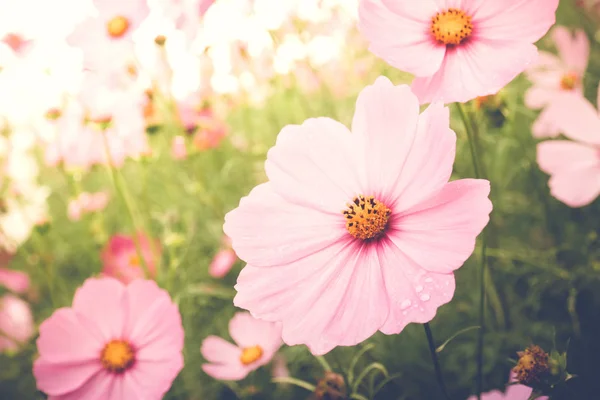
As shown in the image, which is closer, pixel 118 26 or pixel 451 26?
pixel 451 26

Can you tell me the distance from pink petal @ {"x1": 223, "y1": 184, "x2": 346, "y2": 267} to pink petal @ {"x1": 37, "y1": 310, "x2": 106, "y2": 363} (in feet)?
1.00

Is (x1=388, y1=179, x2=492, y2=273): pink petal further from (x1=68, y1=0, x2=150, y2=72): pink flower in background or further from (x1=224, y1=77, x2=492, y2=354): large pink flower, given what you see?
(x1=68, y1=0, x2=150, y2=72): pink flower in background

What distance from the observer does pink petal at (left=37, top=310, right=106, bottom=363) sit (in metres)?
0.56

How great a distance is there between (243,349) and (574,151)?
0.57 metres

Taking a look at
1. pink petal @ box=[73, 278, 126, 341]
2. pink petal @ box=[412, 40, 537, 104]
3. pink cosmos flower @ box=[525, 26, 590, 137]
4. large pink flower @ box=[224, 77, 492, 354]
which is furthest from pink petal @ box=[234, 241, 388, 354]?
pink cosmos flower @ box=[525, 26, 590, 137]

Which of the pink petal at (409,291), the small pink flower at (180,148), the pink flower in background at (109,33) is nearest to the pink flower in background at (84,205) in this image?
the small pink flower at (180,148)

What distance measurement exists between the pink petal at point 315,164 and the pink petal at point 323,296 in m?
0.05

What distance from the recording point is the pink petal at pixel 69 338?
565 millimetres

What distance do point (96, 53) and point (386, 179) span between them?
21.2 inches

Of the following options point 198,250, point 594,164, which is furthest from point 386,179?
point 198,250

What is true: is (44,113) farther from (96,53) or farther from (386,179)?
(386,179)

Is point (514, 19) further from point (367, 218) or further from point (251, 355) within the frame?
point (251, 355)

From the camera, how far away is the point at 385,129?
1.28ft

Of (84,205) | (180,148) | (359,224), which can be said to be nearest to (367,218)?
(359,224)
